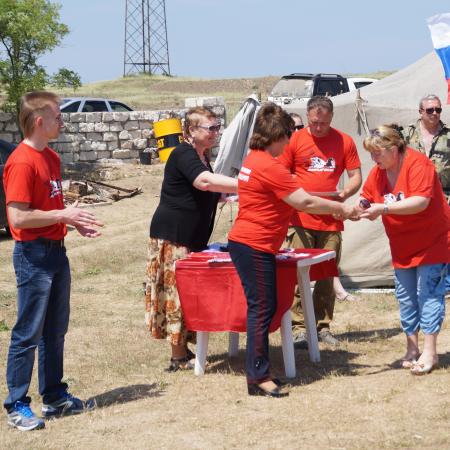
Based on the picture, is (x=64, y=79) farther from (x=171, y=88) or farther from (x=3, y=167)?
(x=171, y=88)

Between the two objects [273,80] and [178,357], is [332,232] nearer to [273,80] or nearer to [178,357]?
[178,357]

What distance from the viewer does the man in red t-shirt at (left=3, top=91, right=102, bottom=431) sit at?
5.41 m

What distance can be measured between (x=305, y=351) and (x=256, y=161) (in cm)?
201

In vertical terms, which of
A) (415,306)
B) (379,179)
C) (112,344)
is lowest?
(112,344)

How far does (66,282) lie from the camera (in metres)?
5.78

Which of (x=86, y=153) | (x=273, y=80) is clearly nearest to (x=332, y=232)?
(x=86, y=153)

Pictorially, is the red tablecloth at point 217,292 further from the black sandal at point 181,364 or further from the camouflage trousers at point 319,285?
the camouflage trousers at point 319,285

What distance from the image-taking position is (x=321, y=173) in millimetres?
7520

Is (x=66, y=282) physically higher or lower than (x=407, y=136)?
lower

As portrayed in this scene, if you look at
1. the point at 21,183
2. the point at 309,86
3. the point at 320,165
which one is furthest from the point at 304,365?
the point at 309,86

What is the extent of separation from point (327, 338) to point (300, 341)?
233mm

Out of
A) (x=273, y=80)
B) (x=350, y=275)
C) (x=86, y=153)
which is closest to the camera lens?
(x=350, y=275)

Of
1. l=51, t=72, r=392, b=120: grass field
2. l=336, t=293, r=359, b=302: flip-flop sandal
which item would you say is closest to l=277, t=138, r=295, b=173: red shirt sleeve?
l=336, t=293, r=359, b=302: flip-flop sandal

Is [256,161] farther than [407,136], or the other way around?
[407,136]
